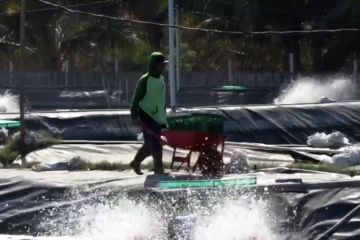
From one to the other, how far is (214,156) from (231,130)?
454 cm

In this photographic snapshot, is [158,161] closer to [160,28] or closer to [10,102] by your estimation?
[10,102]

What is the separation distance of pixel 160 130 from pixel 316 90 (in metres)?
16.8

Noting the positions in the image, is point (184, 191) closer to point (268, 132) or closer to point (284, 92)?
point (268, 132)

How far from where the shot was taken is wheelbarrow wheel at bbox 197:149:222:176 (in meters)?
11.1

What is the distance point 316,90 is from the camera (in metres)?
27.3

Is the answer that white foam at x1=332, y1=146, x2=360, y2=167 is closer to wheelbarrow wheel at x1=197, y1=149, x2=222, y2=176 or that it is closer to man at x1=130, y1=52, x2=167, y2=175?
wheelbarrow wheel at x1=197, y1=149, x2=222, y2=176

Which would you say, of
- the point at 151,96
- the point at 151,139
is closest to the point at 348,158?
the point at 151,139

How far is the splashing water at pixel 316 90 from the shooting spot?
2580 cm

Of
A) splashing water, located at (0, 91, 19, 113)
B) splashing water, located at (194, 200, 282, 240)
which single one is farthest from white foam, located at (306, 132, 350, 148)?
splashing water, located at (0, 91, 19, 113)

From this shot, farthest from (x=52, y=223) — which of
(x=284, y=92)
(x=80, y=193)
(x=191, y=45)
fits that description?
(x=191, y=45)

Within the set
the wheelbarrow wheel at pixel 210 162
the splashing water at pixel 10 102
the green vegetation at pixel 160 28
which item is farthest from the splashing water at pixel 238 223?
the green vegetation at pixel 160 28

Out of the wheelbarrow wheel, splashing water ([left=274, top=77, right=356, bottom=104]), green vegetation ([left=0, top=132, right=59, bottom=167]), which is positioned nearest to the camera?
the wheelbarrow wheel

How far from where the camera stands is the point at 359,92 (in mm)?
26703

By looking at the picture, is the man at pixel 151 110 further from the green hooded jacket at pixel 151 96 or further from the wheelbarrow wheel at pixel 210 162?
the wheelbarrow wheel at pixel 210 162
